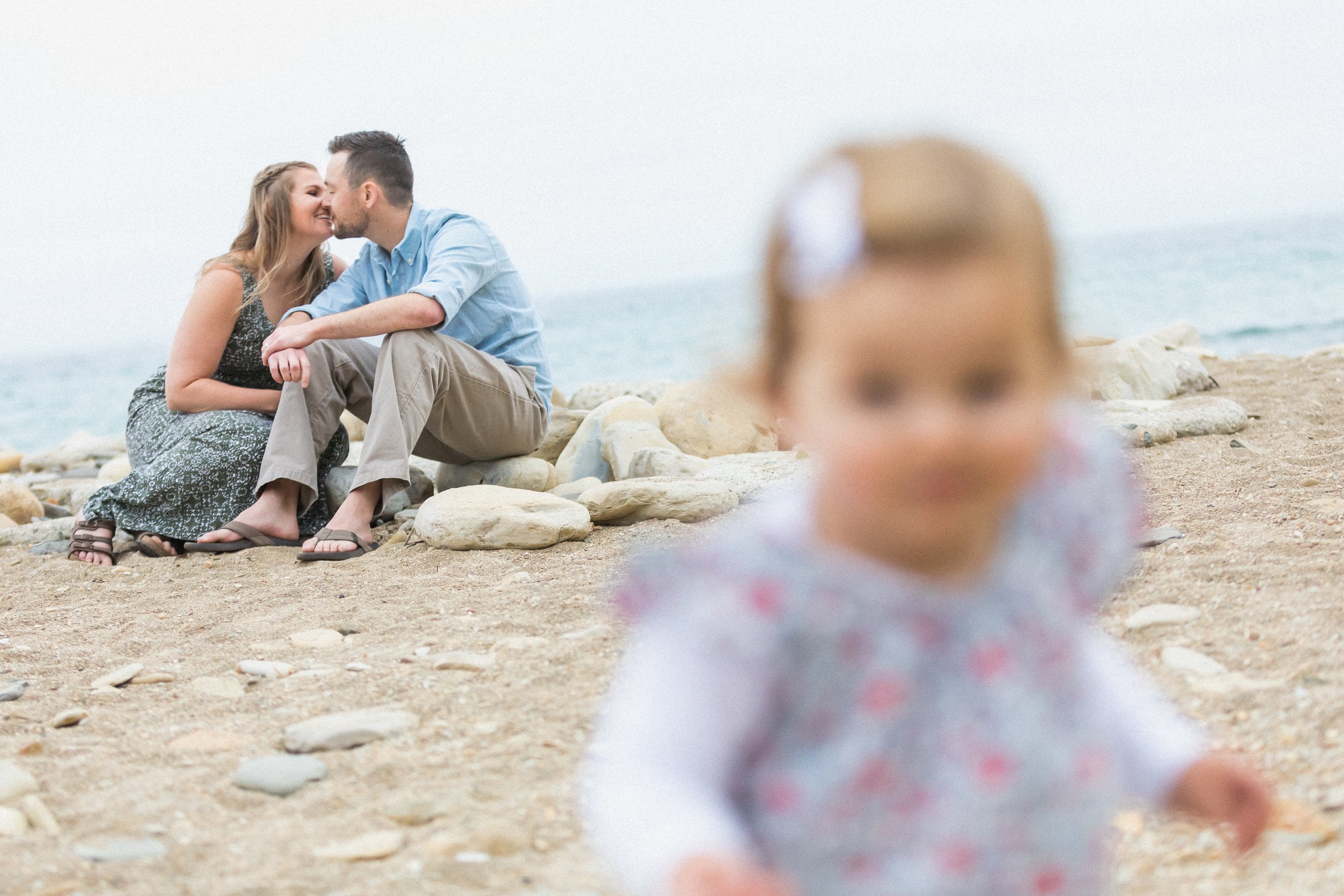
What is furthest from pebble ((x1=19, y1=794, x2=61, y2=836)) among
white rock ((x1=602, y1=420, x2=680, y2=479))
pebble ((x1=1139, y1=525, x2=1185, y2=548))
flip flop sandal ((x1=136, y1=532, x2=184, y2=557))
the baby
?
white rock ((x1=602, y1=420, x2=680, y2=479))

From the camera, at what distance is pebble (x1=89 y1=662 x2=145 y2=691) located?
277 cm

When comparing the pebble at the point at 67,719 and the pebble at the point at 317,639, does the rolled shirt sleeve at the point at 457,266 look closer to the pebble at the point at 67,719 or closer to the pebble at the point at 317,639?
the pebble at the point at 317,639

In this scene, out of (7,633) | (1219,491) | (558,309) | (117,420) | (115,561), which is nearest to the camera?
(7,633)

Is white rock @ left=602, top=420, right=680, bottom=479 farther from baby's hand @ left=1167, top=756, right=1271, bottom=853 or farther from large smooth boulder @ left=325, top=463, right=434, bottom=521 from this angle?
baby's hand @ left=1167, top=756, right=1271, bottom=853

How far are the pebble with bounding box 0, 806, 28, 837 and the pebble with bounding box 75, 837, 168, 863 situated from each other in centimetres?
14

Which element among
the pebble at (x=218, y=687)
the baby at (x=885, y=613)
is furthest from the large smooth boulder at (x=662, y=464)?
the baby at (x=885, y=613)

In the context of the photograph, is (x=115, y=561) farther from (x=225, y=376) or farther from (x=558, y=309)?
(x=558, y=309)

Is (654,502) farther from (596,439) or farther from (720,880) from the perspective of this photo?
(720,880)

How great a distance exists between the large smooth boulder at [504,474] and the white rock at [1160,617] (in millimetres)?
2920

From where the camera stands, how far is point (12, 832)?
1911 millimetres

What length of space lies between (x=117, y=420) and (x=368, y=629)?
15.1 meters

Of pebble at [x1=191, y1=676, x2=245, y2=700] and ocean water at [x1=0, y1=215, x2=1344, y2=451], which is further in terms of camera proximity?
pebble at [x1=191, y1=676, x2=245, y2=700]

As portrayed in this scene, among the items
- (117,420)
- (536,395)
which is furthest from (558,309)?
(536,395)

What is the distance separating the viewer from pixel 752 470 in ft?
15.7
